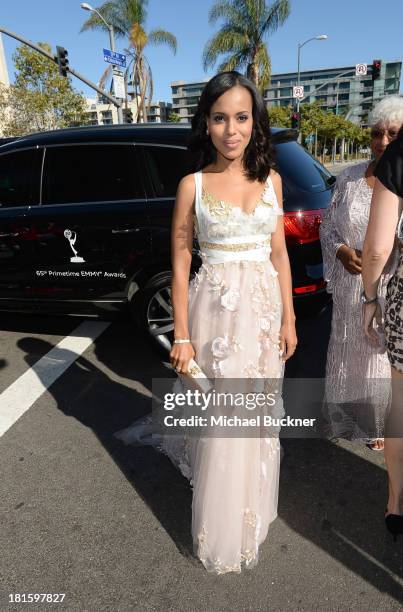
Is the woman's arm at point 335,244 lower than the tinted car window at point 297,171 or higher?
lower

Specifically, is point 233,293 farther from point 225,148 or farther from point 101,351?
point 101,351

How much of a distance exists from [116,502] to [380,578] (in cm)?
133

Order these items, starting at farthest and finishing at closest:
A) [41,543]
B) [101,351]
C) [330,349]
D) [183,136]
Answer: [101,351], [183,136], [330,349], [41,543]

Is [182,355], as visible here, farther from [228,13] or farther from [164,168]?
[228,13]

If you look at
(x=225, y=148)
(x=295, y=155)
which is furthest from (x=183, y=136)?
(x=225, y=148)

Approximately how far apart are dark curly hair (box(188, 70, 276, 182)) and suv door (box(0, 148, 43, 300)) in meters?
2.61

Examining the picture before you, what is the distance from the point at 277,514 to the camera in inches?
86.8

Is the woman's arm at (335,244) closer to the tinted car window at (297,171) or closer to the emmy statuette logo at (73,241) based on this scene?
the tinted car window at (297,171)

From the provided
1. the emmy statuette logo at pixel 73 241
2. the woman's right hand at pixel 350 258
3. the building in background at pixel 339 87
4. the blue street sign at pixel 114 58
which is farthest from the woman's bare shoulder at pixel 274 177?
the building in background at pixel 339 87

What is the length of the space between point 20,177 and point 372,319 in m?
3.55

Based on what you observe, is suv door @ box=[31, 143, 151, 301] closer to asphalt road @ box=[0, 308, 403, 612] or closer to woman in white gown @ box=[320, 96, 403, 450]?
asphalt road @ box=[0, 308, 403, 612]

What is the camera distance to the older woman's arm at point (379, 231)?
1562 millimetres

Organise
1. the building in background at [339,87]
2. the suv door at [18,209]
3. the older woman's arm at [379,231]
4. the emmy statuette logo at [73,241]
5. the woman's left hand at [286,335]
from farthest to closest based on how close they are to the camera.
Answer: the building in background at [339,87] < the suv door at [18,209] < the emmy statuette logo at [73,241] < the woman's left hand at [286,335] < the older woman's arm at [379,231]

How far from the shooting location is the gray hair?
82.1 inches
